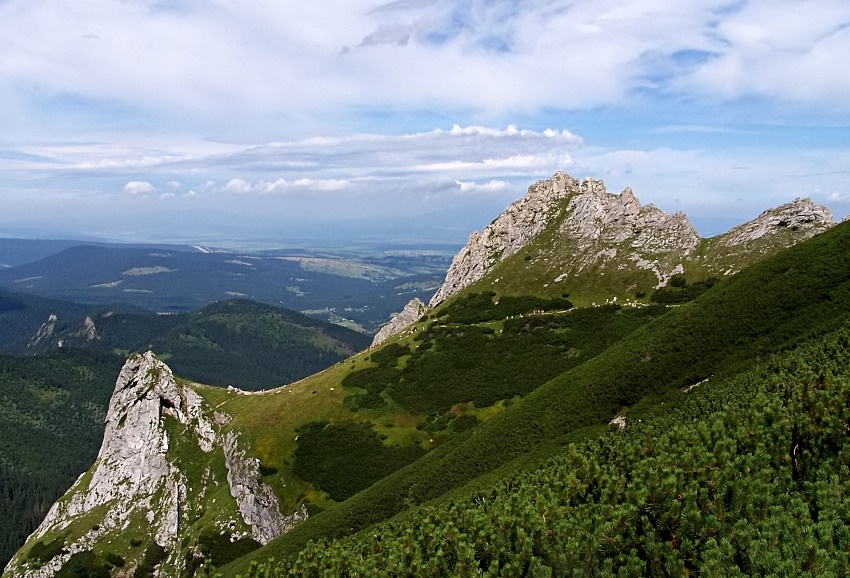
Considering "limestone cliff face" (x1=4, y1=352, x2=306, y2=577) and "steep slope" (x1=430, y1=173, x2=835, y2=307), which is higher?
"steep slope" (x1=430, y1=173, x2=835, y2=307)

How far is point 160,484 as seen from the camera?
4382 inches

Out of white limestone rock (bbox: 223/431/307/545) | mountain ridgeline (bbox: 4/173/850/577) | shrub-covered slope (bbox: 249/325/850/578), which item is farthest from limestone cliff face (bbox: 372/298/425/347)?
shrub-covered slope (bbox: 249/325/850/578)

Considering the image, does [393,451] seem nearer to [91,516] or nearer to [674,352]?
[674,352]

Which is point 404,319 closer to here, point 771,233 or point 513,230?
point 513,230

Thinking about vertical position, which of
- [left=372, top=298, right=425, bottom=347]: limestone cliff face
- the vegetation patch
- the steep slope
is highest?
the steep slope

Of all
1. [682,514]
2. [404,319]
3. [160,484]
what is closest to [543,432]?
[682,514]

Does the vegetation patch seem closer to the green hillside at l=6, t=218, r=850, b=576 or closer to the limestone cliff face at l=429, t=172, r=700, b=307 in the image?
the green hillside at l=6, t=218, r=850, b=576

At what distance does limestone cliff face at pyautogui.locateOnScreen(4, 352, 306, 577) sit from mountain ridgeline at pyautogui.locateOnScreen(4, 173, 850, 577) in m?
0.51

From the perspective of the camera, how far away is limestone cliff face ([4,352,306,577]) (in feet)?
317

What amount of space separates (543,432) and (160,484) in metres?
83.7

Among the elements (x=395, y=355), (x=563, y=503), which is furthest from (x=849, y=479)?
(x=395, y=355)

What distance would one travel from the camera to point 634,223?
149 m

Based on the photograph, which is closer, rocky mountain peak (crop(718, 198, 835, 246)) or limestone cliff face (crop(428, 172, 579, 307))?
rocky mountain peak (crop(718, 198, 835, 246))

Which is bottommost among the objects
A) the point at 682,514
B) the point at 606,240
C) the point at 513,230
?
the point at 682,514
